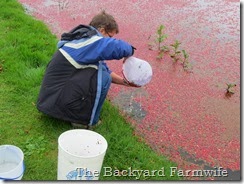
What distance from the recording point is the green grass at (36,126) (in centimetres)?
291

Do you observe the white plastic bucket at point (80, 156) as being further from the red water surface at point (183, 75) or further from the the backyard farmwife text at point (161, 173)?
the red water surface at point (183, 75)

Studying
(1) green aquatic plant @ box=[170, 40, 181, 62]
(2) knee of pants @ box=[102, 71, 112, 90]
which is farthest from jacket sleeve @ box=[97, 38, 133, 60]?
(1) green aquatic plant @ box=[170, 40, 181, 62]

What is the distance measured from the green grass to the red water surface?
24cm

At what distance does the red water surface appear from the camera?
10.8ft

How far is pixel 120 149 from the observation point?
121 inches

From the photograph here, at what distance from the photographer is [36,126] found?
3264 millimetres

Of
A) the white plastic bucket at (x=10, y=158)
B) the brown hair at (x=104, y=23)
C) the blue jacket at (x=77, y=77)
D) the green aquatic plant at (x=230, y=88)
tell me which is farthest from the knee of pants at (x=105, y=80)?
the green aquatic plant at (x=230, y=88)

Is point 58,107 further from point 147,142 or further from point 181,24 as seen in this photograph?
point 181,24

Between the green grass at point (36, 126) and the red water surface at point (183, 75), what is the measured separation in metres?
0.24

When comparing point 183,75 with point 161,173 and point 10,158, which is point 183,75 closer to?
point 161,173

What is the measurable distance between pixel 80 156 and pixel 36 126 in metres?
1.03

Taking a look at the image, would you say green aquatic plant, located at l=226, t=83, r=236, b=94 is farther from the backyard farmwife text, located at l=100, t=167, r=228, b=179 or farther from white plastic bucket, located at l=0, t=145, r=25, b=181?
white plastic bucket, located at l=0, t=145, r=25, b=181

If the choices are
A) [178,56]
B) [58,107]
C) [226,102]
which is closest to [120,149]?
[58,107]

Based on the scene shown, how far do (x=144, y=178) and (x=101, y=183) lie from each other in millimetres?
365
